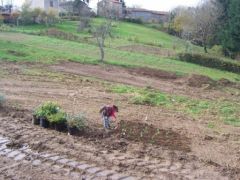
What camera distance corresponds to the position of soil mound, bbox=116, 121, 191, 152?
1091 centimetres

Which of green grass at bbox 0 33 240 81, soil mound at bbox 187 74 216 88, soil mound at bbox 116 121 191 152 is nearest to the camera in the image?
soil mound at bbox 116 121 191 152

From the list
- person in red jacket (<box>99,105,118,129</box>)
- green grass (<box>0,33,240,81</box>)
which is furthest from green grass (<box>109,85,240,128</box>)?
green grass (<box>0,33,240,81</box>)

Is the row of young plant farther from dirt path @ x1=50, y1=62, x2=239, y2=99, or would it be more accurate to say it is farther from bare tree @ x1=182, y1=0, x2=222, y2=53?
bare tree @ x1=182, y1=0, x2=222, y2=53

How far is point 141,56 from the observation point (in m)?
31.7

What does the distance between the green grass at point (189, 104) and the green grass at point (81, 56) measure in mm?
7694

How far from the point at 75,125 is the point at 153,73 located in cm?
1439

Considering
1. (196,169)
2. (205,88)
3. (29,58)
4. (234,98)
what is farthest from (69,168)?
(29,58)

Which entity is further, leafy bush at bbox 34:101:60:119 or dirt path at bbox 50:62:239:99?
dirt path at bbox 50:62:239:99

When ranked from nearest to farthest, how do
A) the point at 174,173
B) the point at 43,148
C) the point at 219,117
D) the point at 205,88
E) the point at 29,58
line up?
the point at 174,173 < the point at 43,148 < the point at 219,117 < the point at 205,88 < the point at 29,58

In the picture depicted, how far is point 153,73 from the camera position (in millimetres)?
25094

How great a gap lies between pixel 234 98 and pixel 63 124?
11.2 metres

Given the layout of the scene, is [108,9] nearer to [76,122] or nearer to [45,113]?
[45,113]

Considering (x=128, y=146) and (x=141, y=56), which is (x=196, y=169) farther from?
(x=141, y=56)

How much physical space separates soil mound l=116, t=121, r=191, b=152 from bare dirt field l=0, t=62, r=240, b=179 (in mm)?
27
